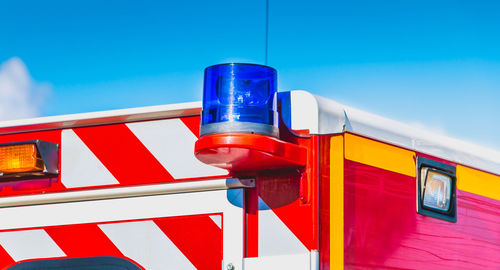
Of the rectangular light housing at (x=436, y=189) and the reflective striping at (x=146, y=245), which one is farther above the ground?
the rectangular light housing at (x=436, y=189)

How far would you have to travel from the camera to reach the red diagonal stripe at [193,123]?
3.57 meters

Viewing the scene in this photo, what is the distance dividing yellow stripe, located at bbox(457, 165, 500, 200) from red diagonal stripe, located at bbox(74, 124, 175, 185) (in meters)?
1.20

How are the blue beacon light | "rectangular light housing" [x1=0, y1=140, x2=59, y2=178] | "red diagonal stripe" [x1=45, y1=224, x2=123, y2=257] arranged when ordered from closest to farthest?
the blue beacon light < "red diagonal stripe" [x1=45, y1=224, x2=123, y2=257] < "rectangular light housing" [x1=0, y1=140, x2=59, y2=178]

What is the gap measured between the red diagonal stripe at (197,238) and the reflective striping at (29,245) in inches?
18.2

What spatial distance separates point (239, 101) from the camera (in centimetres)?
330

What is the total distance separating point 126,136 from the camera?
370 cm

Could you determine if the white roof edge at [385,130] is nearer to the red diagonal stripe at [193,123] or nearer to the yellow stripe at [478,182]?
the yellow stripe at [478,182]

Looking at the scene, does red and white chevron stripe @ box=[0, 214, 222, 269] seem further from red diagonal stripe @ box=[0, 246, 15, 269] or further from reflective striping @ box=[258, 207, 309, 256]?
reflective striping @ box=[258, 207, 309, 256]

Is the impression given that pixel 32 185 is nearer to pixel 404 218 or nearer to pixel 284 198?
pixel 284 198

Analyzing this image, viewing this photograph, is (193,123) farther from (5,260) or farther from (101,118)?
(5,260)

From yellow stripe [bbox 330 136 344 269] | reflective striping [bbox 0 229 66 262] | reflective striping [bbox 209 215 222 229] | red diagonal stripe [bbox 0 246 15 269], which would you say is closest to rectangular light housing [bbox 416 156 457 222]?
yellow stripe [bbox 330 136 344 269]

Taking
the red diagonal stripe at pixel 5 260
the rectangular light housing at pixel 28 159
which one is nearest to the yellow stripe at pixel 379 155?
the rectangular light housing at pixel 28 159

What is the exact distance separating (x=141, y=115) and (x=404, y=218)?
3.44ft

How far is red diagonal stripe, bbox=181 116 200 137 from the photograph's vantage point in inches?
141
